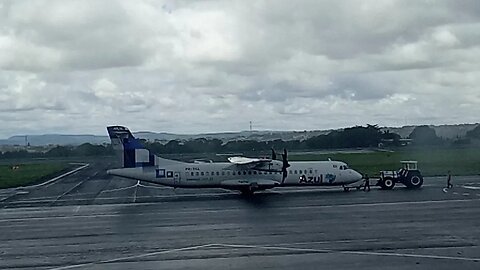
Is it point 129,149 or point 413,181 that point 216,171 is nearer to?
point 129,149

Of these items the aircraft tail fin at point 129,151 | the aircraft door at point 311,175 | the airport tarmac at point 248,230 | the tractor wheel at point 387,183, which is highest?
the aircraft tail fin at point 129,151

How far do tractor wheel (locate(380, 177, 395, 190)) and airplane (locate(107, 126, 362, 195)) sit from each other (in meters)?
3.65

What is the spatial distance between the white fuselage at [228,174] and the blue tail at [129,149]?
0.46 meters

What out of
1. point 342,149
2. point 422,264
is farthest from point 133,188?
point 342,149

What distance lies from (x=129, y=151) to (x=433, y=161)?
51.9 m

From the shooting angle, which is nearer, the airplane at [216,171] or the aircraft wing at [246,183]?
the airplane at [216,171]

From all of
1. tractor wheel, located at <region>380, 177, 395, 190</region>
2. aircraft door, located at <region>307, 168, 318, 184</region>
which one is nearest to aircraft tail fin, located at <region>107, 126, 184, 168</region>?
aircraft door, located at <region>307, 168, 318, 184</region>

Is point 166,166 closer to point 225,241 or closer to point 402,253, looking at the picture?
point 225,241

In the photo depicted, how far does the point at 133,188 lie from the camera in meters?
58.1

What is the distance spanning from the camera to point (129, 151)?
46344 millimetres

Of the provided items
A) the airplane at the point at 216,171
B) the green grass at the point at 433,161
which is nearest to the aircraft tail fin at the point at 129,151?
the airplane at the point at 216,171

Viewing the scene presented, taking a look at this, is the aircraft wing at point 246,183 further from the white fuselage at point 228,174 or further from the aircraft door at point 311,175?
the aircraft door at point 311,175

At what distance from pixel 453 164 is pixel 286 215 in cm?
5211

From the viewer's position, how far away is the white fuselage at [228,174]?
46.3 metres
